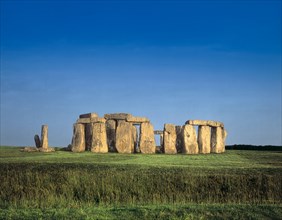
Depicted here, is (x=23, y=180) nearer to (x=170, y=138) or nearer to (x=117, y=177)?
(x=117, y=177)

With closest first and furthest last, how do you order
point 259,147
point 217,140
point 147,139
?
point 147,139
point 217,140
point 259,147

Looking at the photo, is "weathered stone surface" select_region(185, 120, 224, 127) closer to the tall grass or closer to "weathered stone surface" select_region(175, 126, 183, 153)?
A: "weathered stone surface" select_region(175, 126, 183, 153)

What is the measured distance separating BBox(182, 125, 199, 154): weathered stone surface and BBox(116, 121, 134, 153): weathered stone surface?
4327mm

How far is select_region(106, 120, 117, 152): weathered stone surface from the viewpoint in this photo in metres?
30.4

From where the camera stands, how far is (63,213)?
32.0 ft

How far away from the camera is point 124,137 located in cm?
2938

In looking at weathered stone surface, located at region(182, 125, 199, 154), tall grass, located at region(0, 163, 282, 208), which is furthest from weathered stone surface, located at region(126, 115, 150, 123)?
tall grass, located at region(0, 163, 282, 208)

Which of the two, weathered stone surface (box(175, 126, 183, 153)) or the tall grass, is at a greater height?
weathered stone surface (box(175, 126, 183, 153))

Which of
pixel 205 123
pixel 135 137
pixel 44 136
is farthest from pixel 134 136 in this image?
pixel 44 136

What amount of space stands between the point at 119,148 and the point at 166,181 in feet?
50.7

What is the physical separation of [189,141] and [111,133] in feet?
19.6

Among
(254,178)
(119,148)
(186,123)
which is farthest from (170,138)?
(254,178)

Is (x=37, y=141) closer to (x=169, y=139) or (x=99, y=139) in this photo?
(x=99, y=139)

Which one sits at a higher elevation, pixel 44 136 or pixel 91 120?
pixel 91 120
